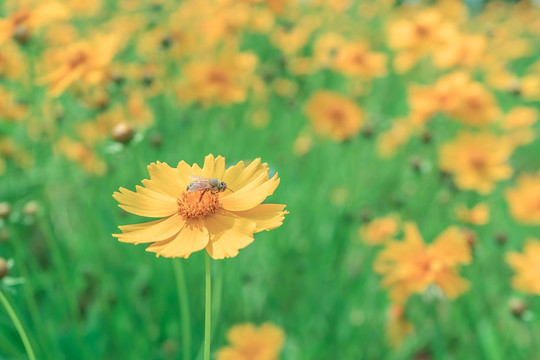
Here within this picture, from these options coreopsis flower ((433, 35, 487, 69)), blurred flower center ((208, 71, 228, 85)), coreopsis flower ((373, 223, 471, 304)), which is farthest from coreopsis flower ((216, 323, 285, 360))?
coreopsis flower ((433, 35, 487, 69))

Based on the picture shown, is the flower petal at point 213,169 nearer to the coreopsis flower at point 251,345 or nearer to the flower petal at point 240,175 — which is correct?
the flower petal at point 240,175

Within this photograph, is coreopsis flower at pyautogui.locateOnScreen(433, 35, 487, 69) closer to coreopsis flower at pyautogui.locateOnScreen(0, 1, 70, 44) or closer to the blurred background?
the blurred background

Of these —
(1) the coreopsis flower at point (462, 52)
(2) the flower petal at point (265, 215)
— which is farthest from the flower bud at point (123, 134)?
(1) the coreopsis flower at point (462, 52)

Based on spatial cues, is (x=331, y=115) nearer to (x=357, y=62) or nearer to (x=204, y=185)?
(x=357, y=62)

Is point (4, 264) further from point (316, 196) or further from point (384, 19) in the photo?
point (384, 19)

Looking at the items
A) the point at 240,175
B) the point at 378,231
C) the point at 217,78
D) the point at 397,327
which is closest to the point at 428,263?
the point at 397,327

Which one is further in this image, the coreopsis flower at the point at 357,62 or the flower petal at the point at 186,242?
the coreopsis flower at the point at 357,62
